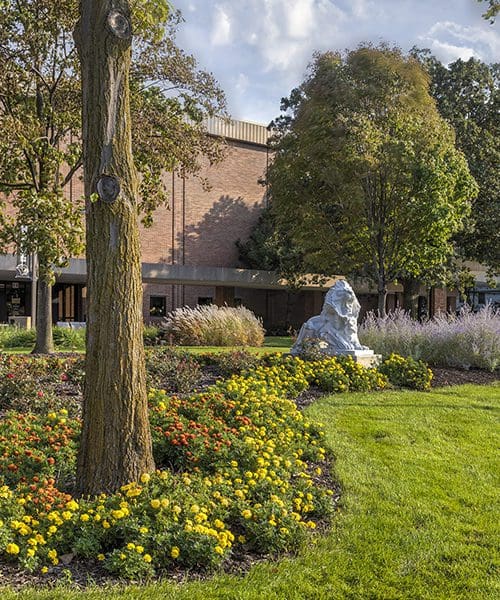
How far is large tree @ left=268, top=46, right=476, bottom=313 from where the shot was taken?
20203mm

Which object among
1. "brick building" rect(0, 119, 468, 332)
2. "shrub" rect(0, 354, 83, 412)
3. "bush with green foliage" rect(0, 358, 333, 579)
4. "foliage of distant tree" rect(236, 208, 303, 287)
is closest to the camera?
"bush with green foliage" rect(0, 358, 333, 579)

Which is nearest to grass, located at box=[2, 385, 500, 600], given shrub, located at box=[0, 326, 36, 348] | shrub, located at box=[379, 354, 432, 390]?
shrub, located at box=[379, 354, 432, 390]

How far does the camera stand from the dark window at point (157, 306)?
115ft

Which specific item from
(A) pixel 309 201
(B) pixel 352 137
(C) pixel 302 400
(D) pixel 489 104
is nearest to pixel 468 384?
(C) pixel 302 400

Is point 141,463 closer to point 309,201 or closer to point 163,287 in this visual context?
point 309,201

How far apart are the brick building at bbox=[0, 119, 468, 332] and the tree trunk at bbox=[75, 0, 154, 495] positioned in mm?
26369

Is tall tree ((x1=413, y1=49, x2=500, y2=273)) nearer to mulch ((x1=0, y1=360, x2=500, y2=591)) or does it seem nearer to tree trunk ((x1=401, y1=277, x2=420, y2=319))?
tree trunk ((x1=401, y1=277, x2=420, y2=319))

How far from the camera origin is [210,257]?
3741 cm

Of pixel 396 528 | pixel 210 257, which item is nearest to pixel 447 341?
pixel 396 528

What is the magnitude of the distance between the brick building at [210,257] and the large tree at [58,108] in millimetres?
16071

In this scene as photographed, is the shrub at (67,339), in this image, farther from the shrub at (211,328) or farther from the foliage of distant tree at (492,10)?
the foliage of distant tree at (492,10)

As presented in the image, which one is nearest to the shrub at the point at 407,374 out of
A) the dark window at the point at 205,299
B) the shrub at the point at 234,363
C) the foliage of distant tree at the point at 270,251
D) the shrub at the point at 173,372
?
the shrub at the point at 234,363

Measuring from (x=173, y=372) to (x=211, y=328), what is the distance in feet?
28.6

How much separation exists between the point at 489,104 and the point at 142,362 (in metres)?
28.7
